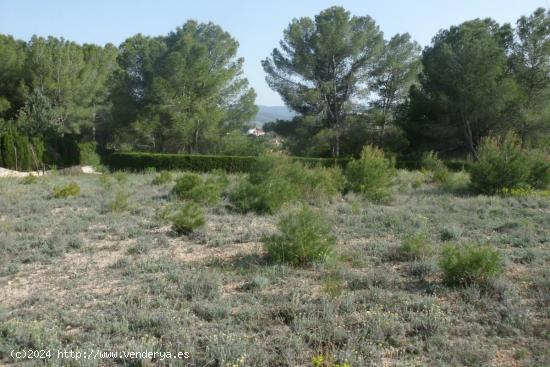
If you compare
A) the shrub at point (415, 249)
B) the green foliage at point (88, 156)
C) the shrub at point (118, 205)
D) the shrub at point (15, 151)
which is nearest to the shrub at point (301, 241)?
the shrub at point (415, 249)

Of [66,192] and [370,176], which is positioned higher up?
[370,176]

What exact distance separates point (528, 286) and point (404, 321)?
159 centimetres

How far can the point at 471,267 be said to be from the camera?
445 cm

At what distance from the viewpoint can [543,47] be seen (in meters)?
24.0

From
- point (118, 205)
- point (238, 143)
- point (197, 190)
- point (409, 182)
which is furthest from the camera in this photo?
point (238, 143)

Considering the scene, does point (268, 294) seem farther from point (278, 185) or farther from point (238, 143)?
point (238, 143)

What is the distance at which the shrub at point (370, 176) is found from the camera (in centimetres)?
1015

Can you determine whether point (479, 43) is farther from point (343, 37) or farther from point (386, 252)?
point (386, 252)

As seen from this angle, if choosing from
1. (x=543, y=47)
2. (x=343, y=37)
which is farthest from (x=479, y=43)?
(x=343, y=37)

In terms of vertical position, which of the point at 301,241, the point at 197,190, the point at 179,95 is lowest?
the point at 301,241

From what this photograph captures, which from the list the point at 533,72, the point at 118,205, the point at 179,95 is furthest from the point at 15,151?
the point at 533,72

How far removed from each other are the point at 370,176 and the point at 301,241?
555 cm

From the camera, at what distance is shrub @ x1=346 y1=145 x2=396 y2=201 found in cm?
1015

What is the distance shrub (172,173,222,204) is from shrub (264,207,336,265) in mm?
4103
